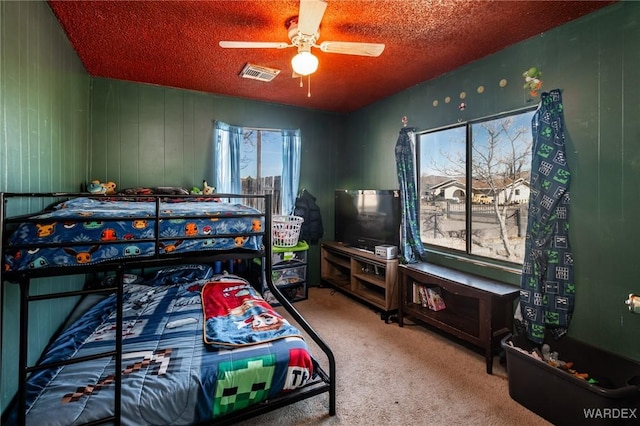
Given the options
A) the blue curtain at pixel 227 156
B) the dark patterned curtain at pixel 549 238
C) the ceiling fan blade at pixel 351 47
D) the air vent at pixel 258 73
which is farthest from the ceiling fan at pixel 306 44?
the blue curtain at pixel 227 156

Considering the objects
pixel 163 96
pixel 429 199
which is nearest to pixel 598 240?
pixel 429 199

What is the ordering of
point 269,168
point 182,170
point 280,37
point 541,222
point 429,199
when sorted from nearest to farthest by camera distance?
point 541,222 → point 280,37 → point 429,199 → point 182,170 → point 269,168

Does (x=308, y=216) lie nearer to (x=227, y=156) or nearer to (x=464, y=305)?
(x=227, y=156)

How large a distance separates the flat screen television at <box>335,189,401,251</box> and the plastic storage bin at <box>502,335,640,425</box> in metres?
1.57

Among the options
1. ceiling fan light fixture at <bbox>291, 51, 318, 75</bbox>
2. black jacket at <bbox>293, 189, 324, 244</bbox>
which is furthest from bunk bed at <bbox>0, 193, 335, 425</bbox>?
black jacket at <bbox>293, 189, 324, 244</bbox>

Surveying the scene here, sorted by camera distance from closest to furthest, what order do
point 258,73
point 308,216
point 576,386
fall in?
point 576,386 < point 258,73 < point 308,216

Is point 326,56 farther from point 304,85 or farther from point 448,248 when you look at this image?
point 448,248

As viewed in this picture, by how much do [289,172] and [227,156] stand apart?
84 centimetres

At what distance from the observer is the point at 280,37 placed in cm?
237

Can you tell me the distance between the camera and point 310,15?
179 centimetres

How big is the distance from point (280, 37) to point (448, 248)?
248 cm

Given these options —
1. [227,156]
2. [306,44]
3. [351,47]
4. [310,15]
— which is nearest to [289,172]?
[227,156]

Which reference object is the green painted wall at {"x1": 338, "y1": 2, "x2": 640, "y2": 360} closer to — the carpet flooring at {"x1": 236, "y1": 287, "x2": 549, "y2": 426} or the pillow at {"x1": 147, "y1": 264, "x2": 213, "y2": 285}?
the carpet flooring at {"x1": 236, "y1": 287, "x2": 549, "y2": 426}

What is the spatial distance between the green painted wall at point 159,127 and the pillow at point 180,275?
1051 mm
